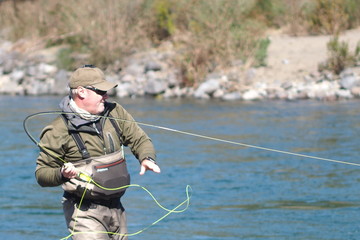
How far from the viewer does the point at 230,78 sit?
20906mm

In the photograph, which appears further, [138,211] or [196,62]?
[196,62]

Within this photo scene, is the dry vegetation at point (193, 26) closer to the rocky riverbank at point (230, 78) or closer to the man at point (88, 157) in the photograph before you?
the rocky riverbank at point (230, 78)

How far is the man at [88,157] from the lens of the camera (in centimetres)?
456

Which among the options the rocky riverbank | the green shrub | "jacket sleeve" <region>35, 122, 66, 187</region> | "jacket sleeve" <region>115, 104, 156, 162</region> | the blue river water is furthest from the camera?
the green shrub

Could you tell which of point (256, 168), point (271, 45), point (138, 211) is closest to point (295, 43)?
point (271, 45)

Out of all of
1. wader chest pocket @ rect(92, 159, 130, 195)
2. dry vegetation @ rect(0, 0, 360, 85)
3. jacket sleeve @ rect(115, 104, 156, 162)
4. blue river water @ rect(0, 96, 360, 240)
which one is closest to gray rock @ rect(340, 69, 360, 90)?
blue river water @ rect(0, 96, 360, 240)

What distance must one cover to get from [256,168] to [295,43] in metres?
13.3

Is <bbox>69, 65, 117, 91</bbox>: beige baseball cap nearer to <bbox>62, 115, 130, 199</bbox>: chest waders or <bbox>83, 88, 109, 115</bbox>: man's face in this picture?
<bbox>83, 88, 109, 115</bbox>: man's face

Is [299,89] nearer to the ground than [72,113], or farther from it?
nearer to the ground

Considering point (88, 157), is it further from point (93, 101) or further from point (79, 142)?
point (93, 101)

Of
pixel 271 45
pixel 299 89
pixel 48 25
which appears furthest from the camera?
pixel 48 25

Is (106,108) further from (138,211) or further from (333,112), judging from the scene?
(333,112)

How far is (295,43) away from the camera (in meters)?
23.9

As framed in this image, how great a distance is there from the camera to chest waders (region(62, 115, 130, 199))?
15.0 feet
